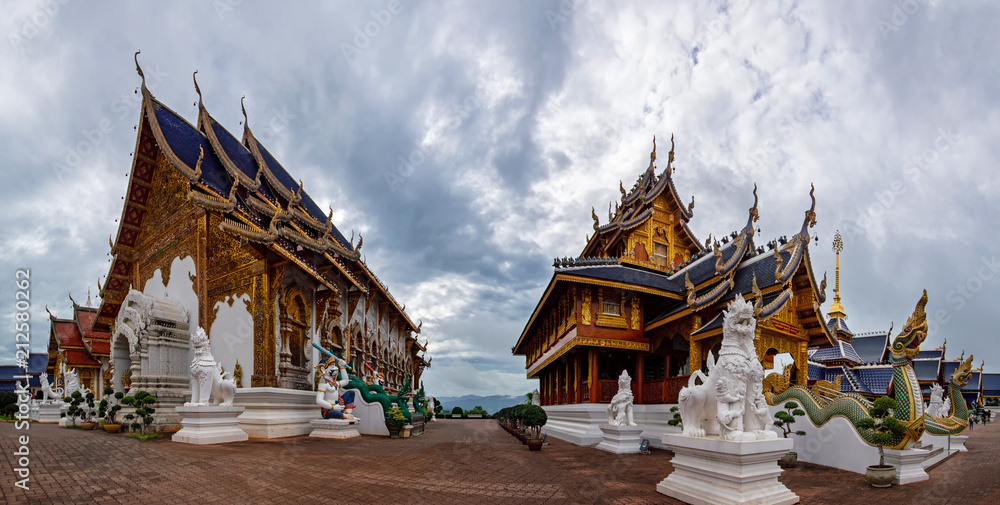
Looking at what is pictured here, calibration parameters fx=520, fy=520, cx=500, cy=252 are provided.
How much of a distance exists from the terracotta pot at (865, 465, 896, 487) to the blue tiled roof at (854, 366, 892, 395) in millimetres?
15385

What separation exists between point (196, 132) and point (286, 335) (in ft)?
26.5

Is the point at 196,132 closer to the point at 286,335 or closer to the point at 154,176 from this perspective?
the point at 154,176

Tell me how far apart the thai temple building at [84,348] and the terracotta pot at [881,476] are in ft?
71.9

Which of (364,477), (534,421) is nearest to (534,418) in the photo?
(534,421)

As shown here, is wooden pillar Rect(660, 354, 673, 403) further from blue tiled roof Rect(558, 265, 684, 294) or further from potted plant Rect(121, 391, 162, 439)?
potted plant Rect(121, 391, 162, 439)

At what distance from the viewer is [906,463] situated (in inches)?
295

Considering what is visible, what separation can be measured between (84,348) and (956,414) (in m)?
28.5


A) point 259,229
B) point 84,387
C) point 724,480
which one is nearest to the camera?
point 724,480

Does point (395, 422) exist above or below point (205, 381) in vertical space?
below

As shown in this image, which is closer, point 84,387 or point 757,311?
point 757,311

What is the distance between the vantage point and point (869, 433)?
8.21 meters

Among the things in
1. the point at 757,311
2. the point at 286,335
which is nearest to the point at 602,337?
the point at 757,311

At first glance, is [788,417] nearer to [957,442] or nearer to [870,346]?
[957,442]

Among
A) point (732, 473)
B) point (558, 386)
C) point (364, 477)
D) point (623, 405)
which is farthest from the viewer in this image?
point (558, 386)
